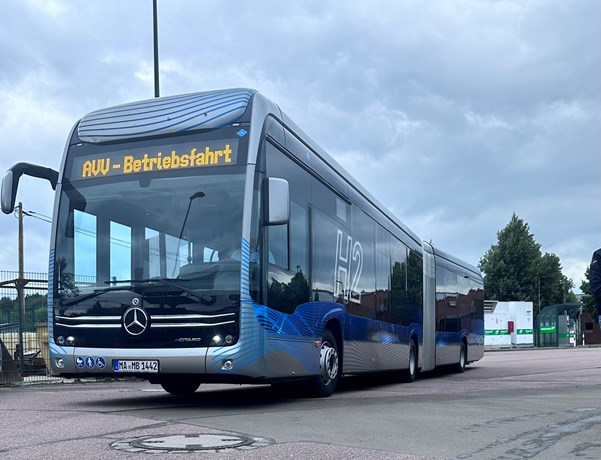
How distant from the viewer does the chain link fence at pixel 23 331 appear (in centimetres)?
1675

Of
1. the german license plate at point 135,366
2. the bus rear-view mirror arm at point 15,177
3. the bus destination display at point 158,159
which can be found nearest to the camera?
the german license plate at point 135,366

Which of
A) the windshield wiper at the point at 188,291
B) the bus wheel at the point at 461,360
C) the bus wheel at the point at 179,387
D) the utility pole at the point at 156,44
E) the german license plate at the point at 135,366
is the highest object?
the utility pole at the point at 156,44

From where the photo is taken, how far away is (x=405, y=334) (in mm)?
18328

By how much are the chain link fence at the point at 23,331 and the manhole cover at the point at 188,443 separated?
987cm

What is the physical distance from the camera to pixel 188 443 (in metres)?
7.06

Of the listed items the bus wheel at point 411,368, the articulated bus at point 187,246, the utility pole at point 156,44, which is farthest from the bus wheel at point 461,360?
the articulated bus at point 187,246

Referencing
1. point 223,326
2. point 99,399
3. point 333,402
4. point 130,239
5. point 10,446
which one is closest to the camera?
point 10,446

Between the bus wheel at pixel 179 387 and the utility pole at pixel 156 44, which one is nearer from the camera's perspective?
the bus wheel at pixel 179 387

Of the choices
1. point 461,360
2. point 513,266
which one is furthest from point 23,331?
point 513,266

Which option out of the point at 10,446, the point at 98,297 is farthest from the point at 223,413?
the point at 10,446

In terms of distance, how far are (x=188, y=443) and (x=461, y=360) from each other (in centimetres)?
1857

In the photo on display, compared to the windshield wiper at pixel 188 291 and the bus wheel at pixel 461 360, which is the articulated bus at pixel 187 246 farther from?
the bus wheel at pixel 461 360

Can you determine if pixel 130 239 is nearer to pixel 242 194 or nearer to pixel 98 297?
pixel 98 297

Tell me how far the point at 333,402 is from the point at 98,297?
A: 3449 mm
